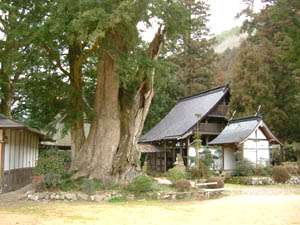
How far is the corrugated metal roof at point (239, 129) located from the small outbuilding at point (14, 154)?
12733 mm

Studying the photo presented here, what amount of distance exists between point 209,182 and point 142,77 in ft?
19.7

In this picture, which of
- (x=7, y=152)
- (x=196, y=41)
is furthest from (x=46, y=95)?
(x=196, y=41)

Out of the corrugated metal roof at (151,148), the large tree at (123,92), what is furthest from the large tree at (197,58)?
the large tree at (123,92)

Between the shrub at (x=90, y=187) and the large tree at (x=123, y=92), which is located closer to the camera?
the shrub at (x=90, y=187)

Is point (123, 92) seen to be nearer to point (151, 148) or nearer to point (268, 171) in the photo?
point (268, 171)

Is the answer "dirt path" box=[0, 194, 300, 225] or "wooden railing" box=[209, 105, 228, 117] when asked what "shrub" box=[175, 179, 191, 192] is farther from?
"wooden railing" box=[209, 105, 228, 117]

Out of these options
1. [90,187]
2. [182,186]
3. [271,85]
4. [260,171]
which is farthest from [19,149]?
[271,85]

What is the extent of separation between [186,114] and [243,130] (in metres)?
7.06

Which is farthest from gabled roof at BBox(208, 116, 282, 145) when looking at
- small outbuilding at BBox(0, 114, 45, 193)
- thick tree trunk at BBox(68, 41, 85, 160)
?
small outbuilding at BBox(0, 114, 45, 193)

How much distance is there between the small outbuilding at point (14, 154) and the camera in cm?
1360

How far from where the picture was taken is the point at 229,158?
909 inches

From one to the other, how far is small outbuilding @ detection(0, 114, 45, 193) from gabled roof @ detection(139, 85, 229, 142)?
37.6 feet

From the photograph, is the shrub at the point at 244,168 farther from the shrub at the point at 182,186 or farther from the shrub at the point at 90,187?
the shrub at the point at 90,187

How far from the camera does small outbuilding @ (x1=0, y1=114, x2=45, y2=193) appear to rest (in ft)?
44.6
